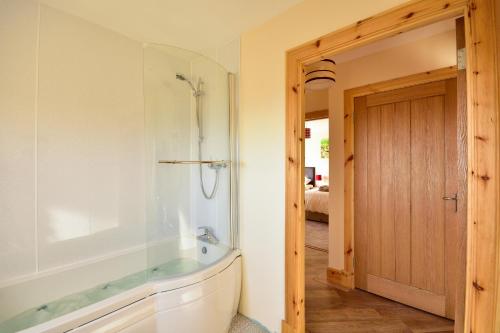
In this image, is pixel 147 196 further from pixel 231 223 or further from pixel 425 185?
pixel 425 185

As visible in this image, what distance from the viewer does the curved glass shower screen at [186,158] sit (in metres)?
2.00

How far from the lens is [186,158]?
2.25 metres

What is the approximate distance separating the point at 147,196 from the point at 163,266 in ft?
2.07

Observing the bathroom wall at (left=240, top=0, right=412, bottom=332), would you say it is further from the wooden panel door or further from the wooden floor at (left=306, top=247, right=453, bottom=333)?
the wooden panel door

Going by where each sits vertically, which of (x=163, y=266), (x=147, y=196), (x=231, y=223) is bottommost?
(x=163, y=266)

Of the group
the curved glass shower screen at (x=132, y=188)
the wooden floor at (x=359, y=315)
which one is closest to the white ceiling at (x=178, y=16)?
the curved glass shower screen at (x=132, y=188)

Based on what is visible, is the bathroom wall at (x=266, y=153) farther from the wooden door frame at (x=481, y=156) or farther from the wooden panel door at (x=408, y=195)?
the wooden panel door at (x=408, y=195)

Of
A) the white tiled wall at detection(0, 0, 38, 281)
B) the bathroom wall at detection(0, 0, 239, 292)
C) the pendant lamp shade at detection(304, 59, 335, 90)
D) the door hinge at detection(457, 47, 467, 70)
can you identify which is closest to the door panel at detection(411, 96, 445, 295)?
the pendant lamp shade at detection(304, 59, 335, 90)

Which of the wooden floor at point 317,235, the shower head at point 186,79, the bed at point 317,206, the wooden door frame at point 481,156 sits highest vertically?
the shower head at point 186,79

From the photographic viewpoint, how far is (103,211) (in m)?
2.03

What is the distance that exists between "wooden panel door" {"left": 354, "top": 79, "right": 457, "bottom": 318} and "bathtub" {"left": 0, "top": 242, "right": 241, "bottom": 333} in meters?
1.54

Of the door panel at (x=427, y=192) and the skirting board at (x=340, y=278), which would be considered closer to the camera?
the door panel at (x=427, y=192)

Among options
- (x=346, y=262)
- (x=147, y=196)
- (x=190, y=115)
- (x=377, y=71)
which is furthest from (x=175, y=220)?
(x=377, y=71)

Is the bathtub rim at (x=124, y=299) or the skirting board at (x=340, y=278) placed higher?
the bathtub rim at (x=124, y=299)
